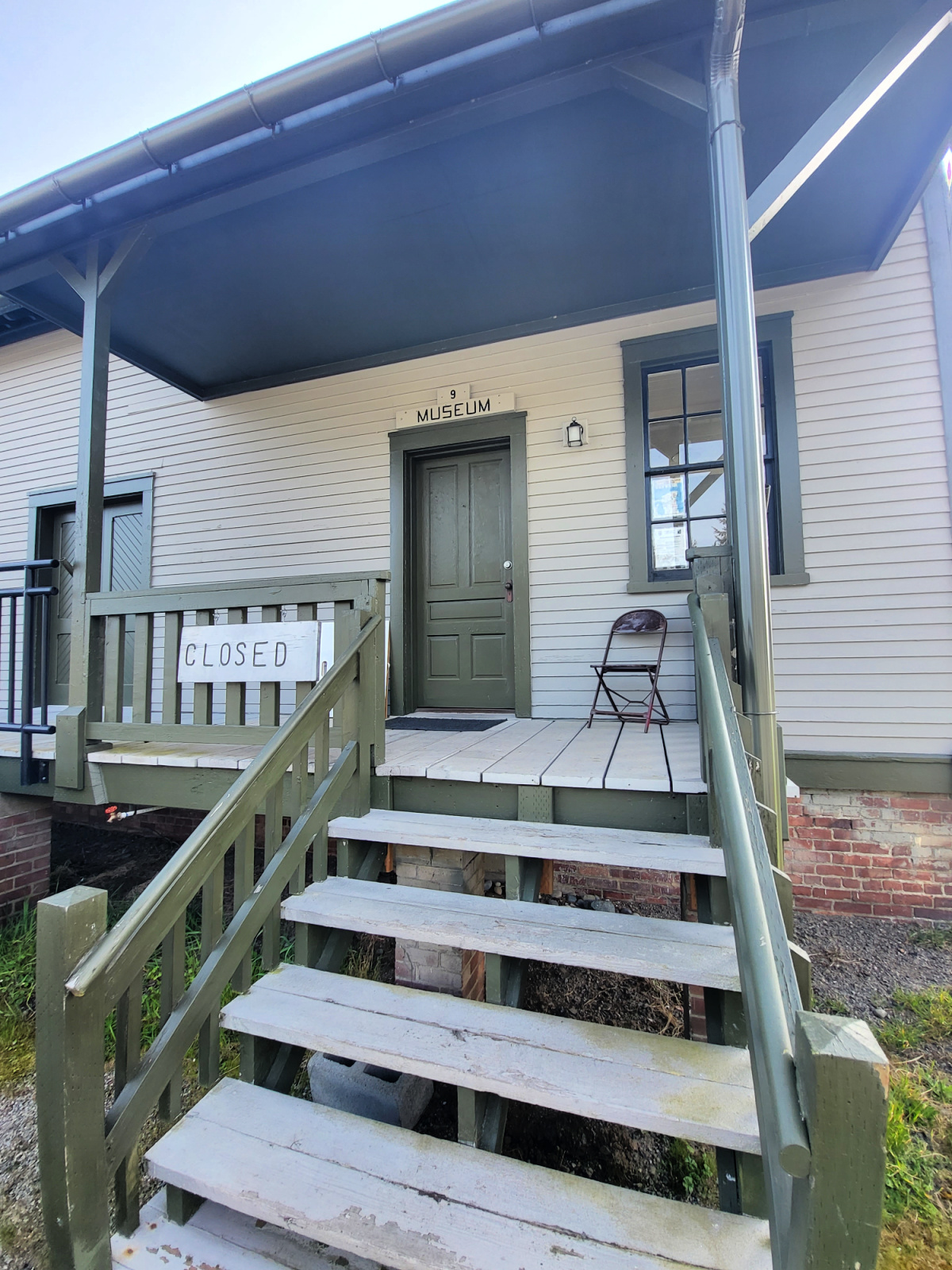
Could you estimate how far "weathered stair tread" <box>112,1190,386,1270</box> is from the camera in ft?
3.88

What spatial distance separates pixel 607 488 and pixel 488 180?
5.79ft

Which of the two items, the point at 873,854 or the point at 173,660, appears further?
the point at 873,854

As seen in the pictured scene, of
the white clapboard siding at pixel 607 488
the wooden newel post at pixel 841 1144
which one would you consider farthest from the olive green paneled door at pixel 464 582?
the wooden newel post at pixel 841 1144

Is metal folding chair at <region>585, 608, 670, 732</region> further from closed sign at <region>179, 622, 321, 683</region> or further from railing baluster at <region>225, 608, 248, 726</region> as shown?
railing baluster at <region>225, 608, 248, 726</region>

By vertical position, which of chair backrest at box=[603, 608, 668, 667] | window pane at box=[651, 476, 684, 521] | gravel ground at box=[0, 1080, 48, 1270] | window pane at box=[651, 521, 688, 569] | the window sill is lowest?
gravel ground at box=[0, 1080, 48, 1270]

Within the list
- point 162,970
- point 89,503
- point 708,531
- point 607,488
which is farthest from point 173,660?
point 708,531

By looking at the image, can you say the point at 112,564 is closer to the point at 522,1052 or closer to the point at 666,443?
the point at 666,443

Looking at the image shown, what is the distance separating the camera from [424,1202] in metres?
1.15

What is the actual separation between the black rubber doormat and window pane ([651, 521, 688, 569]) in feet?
4.74

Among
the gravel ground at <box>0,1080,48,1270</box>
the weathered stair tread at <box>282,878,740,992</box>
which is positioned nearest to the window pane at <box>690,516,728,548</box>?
the weathered stair tread at <box>282,878,740,992</box>

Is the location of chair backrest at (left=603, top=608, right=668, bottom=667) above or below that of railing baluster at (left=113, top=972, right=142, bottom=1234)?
above

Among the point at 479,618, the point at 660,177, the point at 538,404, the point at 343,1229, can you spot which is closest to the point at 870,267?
the point at 660,177

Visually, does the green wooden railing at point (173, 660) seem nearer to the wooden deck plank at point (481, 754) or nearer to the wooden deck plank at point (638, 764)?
the wooden deck plank at point (481, 754)

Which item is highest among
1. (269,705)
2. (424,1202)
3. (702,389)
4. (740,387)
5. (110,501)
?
(702,389)
